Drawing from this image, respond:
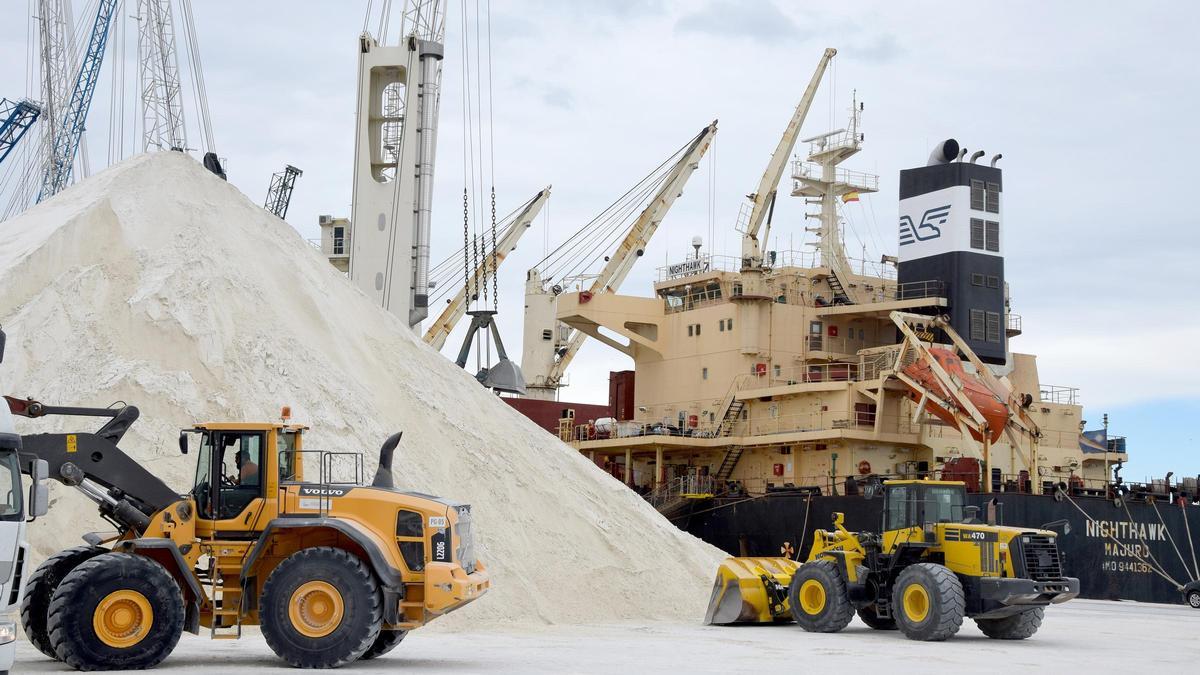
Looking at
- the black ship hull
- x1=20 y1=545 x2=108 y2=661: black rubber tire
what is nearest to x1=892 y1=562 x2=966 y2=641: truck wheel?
x1=20 y1=545 x2=108 y2=661: black rubber tire

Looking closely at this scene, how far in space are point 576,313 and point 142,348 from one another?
66.5ft

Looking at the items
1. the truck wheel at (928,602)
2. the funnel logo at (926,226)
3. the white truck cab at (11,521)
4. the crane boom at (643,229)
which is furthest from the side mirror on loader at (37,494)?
the crane boom at (643,229)

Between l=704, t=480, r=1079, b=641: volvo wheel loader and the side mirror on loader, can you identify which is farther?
l=704, t=480, r=1079, b=641: volvo wheel loader

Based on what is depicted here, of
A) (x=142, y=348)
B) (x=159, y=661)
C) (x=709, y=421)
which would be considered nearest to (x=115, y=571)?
(x=159, y=661)

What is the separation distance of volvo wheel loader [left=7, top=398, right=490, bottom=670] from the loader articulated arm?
0.04ft

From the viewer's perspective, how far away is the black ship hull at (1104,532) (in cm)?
2984

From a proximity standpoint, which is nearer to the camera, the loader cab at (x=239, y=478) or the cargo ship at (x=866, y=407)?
the loader cab at (x=239, y=478)

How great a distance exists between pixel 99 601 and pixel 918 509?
10.9 metres

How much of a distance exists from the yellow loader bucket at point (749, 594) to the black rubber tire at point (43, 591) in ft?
29.7

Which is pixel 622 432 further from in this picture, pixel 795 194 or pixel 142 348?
pixel 142 348

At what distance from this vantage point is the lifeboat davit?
30391mm

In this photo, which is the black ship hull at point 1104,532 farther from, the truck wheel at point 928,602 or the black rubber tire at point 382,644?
the black rubber tire at point 382,644

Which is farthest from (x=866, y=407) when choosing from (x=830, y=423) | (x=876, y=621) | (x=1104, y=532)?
(x=876, y=621)

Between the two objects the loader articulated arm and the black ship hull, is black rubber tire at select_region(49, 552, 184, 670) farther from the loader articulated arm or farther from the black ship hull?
the black ship hull
